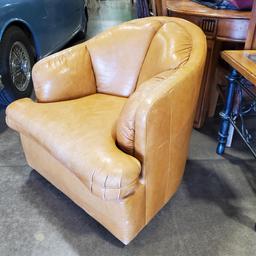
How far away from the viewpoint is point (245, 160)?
1.61 m

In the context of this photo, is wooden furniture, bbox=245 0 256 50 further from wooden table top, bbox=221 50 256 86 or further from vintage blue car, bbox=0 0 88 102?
vintage blue car, bbox=0 0 88 102

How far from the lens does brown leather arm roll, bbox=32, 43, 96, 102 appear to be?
1.32 metres

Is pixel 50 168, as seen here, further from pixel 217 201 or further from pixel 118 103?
Answer: pixel 217 201

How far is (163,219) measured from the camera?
1.23 m

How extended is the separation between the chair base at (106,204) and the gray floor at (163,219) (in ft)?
0.31

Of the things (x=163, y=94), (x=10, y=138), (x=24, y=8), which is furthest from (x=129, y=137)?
(x=24, y=8)

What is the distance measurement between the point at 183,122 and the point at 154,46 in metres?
0.45

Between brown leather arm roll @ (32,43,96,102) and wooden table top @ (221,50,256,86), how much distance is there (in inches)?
29.1

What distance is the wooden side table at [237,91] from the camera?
1180mm

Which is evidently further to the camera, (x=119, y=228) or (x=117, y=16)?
(x=117, y=16)

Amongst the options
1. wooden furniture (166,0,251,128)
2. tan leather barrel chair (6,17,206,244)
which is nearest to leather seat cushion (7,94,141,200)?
tan leather barrel chair (6,17,206,244)

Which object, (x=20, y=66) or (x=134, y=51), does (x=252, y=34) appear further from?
(x=20, y=66)

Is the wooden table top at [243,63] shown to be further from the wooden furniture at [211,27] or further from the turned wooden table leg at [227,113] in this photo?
the wooden furniture at [211,27]

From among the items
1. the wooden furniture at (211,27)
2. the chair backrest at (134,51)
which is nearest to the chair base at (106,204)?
the chair backrest at (134,51)
